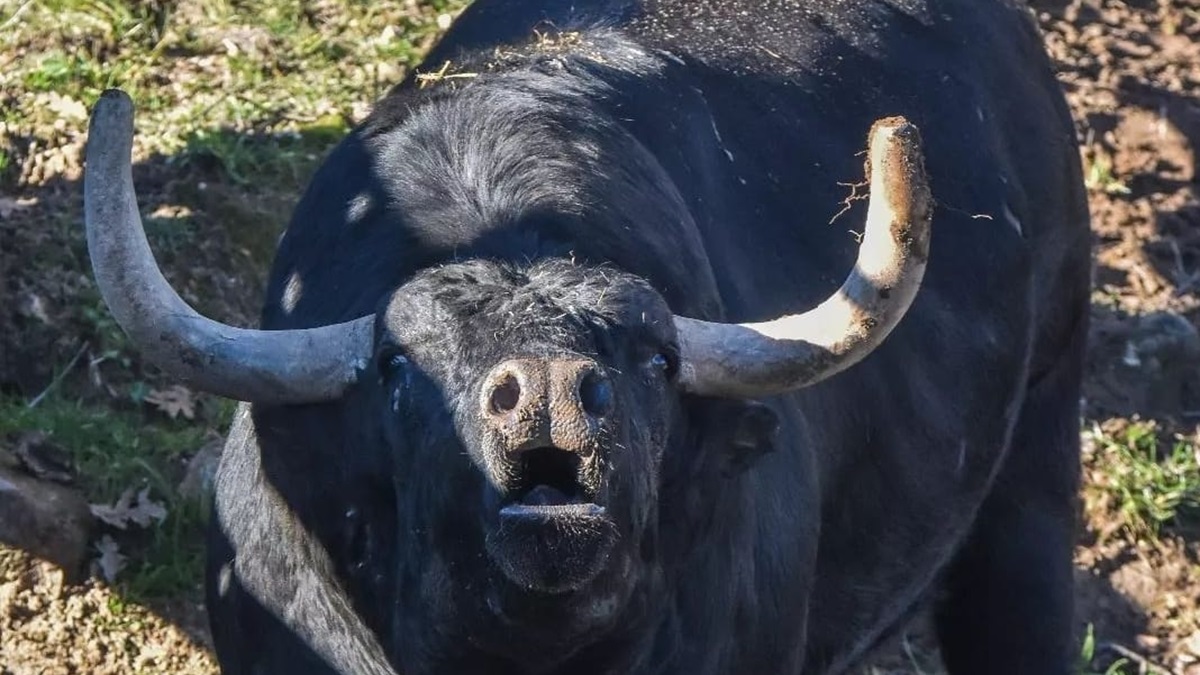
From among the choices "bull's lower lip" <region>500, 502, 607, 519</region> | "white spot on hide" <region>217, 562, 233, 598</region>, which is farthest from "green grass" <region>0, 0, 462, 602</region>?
"bull's lower lip" <region>500, 502, 607, 519</region>

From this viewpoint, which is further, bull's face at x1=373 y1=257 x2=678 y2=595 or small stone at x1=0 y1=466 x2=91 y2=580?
small stone at x1=0 y1=466 x2=91 y2=580

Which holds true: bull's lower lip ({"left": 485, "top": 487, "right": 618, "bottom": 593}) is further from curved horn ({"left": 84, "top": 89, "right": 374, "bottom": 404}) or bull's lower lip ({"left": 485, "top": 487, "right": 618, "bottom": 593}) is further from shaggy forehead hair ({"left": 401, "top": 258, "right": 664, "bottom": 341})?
curved horn ({"left": 84, "top": 89, "right": 374, "bottom": 404})

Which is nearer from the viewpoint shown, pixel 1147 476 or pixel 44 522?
pixel 44 522

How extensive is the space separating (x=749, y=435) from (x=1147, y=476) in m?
3.82

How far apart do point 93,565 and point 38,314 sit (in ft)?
3.14

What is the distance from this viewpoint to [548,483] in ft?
10.1

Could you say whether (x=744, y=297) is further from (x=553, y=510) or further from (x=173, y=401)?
(x=173, y=401)

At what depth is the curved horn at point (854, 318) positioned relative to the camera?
3.28 metres

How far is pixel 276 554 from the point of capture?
395 centimetres

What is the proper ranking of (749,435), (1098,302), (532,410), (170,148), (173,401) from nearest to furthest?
(532,410), (749,435), (173,401), (170,148), (1098,302)

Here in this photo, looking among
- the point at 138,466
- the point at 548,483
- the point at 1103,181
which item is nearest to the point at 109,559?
the point at 138,466

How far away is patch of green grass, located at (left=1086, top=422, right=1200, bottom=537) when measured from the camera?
7020 mm

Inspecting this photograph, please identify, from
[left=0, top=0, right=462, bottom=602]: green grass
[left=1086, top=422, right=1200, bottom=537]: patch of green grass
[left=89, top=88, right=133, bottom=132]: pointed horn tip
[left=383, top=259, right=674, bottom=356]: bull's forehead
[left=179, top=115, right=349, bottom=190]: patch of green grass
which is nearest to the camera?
[left=383, top=259, right=674, bottom=356]: bull's forehead

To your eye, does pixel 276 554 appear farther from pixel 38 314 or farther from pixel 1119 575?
pixel 1119 575
